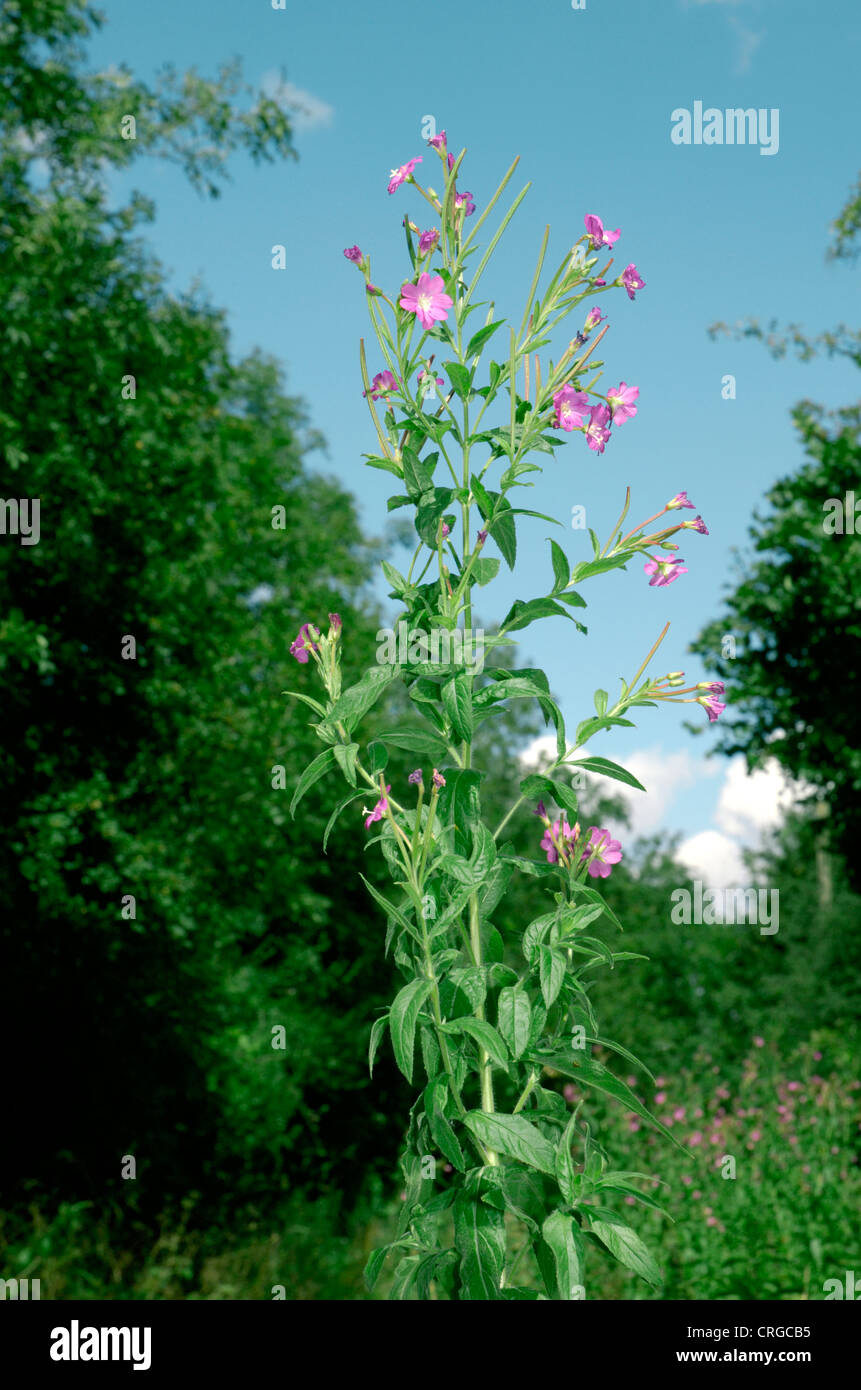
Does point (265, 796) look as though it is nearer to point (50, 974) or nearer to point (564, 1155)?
point (50, 974)

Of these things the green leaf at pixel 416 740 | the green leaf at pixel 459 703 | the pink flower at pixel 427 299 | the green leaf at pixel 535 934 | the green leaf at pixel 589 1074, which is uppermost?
the pink flower at pixel 427 299

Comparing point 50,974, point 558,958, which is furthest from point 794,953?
point 558,958

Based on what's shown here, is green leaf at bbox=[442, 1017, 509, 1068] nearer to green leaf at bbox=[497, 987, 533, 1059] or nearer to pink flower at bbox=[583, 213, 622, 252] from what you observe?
green leaf at bbox=[497, 987, 533, 1059]

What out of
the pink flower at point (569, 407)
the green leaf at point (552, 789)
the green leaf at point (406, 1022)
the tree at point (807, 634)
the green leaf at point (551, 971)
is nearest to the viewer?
the green leaf at point (406, 1022)

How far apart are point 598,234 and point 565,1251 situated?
190 centimetres

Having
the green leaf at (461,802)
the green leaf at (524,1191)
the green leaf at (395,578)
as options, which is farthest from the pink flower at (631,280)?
the green leaf at (524,1191)

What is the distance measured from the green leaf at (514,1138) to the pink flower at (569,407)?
1.32 meters

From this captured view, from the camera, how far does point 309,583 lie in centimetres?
1554

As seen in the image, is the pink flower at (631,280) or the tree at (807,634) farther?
the tree at (807,634)

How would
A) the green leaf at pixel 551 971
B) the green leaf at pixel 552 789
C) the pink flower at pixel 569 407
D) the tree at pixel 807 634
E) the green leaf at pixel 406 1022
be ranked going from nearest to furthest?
the green leaf at pixel 406 1022 < the green leaf at pixel 551 971 < the green leaf at pixel 552 789 < the pink flower at pixel 569 407 < the tree at pixel 807 634

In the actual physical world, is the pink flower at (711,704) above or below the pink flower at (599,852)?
above

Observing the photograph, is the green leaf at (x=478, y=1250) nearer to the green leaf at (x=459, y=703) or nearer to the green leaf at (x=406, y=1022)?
the green leaf at (x=406, y=1022)

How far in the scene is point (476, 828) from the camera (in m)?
2.25

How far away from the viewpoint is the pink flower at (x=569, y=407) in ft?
7.56
